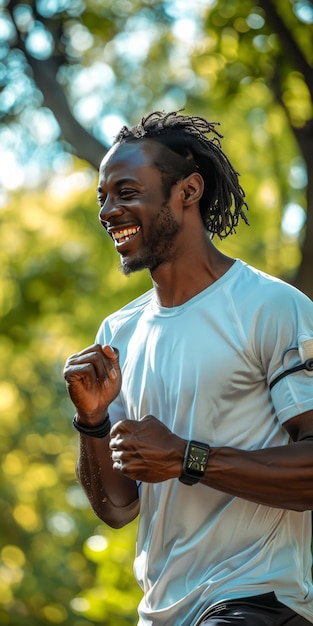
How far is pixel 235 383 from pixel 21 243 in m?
9.19

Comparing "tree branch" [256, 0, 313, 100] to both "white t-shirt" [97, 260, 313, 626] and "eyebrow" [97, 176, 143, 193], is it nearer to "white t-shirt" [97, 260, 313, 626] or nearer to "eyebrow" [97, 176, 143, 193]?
"eyebrow" [97, 176, 143, 193]

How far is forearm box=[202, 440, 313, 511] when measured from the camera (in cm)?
369

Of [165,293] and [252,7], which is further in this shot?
[252,7]

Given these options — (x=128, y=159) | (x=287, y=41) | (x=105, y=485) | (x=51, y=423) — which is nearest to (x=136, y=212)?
(x=128, y=159)

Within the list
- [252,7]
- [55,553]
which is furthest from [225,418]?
[55,553]

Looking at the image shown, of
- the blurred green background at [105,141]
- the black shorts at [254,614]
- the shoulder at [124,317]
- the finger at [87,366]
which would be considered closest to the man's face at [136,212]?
the shoulder at [124,317]

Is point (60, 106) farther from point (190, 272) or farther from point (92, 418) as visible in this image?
point (92, 418)

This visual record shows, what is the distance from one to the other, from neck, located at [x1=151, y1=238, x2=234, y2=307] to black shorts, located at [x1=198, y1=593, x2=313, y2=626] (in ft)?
3.39

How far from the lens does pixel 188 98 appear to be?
12.4 meters

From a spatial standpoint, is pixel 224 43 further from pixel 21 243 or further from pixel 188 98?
pixel 21 243

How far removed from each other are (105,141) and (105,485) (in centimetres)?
458

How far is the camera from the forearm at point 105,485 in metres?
4.25

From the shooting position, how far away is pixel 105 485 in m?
4.34

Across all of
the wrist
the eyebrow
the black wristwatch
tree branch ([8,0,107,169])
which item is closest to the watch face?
the black wristwatch
